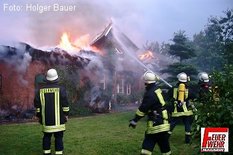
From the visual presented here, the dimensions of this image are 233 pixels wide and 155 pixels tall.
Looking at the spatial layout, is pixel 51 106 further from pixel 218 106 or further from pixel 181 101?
pixel 181 101

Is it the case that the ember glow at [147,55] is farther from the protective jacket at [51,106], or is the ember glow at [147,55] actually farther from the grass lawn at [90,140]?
the protective jacket at [51,106]

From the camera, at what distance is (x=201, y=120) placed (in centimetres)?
493

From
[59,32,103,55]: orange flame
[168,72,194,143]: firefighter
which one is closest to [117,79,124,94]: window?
[59,32,103,55]: orange flame

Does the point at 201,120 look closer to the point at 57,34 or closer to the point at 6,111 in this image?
the point at 6,111

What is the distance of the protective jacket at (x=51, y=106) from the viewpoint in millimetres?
6422

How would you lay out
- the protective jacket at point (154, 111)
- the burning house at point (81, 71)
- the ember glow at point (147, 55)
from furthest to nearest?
the ember glow at point (147, 55)
the burning house at point (81, 71)
the protective jacket at point (154, 111)

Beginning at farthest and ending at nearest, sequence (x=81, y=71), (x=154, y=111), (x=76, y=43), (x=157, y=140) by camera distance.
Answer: (x=81, y=71), (x=76, y=43), (x=157, y=140), (x=154, y=111)

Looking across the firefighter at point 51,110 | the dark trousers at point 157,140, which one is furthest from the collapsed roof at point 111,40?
the dark trousers at point 157,140

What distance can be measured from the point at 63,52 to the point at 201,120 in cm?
1048

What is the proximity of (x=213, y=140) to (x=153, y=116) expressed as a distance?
1.99m

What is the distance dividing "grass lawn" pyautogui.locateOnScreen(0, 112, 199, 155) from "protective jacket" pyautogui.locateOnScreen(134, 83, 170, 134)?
53.3 inches

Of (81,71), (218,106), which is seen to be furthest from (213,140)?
(81,71)

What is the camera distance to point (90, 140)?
848 centimetres

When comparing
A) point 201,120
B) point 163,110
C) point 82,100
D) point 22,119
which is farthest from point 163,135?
point 82,100
